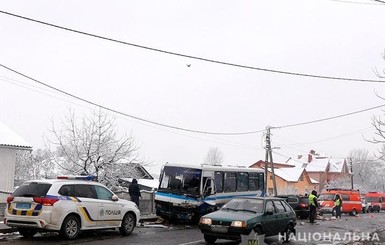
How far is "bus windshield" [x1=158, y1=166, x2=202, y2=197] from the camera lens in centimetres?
1977

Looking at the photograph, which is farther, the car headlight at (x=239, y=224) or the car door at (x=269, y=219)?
the car door at (x=269, y=219)

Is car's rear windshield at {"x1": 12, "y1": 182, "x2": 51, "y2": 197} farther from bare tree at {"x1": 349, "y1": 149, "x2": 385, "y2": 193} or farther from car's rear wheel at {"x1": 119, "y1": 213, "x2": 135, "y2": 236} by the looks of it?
bare tree at {"x1": 349, "y1": 149, "x2": 385, "y2": 193}

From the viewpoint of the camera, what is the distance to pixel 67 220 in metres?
13.1

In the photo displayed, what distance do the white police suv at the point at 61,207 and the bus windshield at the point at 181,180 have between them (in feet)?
17.6

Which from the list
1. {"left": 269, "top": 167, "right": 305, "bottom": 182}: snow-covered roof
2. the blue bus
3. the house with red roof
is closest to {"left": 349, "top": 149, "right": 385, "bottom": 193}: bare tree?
the house with red roof

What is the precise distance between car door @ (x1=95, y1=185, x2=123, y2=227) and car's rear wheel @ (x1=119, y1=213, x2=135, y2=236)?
26 centimetres

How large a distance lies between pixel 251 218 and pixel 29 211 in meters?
6.16

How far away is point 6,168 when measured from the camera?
2431 cm

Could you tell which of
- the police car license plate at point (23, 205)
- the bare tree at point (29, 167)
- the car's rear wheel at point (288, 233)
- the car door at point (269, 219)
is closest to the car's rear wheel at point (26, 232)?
the police car license plate at point (23, 205)

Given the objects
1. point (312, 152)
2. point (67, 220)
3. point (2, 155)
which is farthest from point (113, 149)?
point (312, 152)

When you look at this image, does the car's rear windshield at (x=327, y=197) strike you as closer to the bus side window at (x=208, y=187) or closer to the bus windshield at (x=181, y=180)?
the bus side window at (x=208, y=187)

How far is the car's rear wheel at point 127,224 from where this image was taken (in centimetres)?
1526

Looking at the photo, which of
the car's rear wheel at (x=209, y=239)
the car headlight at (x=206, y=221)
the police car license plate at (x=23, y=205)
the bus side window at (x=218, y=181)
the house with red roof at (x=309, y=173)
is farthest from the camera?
the house with red roof at (x=309, y=173)

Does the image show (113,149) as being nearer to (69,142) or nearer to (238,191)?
(69,142)
